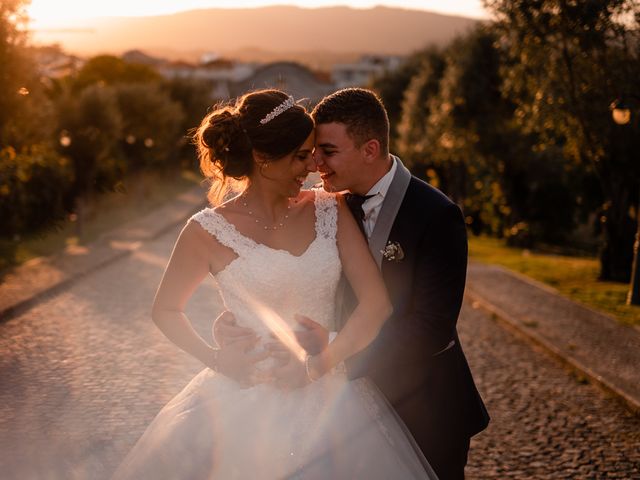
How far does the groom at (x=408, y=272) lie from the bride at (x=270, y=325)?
66mm

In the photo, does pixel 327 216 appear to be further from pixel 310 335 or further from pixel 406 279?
pixel 310 335

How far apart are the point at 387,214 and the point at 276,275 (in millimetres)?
474

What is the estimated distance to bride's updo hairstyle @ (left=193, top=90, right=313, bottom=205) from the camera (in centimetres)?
302

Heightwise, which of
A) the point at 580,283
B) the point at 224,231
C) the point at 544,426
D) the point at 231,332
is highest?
the point at 224,231

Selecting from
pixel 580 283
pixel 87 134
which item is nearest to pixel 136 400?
pixel 580 283

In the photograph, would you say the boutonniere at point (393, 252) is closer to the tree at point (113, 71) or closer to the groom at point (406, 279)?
the groom at point (406, 279)

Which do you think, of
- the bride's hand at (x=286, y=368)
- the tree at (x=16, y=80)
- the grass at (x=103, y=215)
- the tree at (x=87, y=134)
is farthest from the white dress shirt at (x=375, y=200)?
the tree at (x=87, y=134)

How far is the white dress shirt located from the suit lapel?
30 mm

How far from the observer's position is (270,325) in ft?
10.2

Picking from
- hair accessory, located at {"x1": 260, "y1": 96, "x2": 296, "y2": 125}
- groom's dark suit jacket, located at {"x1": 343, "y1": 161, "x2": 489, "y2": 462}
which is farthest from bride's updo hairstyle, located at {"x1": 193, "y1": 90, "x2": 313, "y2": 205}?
groom's dark suit jacket, located at {"x1": 343, "y1": 161, "x2": 489, "y2": 462}

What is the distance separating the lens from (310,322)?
111 inches

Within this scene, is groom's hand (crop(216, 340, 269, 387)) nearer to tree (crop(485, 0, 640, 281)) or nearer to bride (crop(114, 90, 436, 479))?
bride (crop(114, 90, 436, 479))

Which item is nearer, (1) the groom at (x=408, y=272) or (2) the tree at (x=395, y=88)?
(1) the groom at (x=408, y=272)

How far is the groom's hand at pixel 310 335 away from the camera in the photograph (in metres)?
2.83
